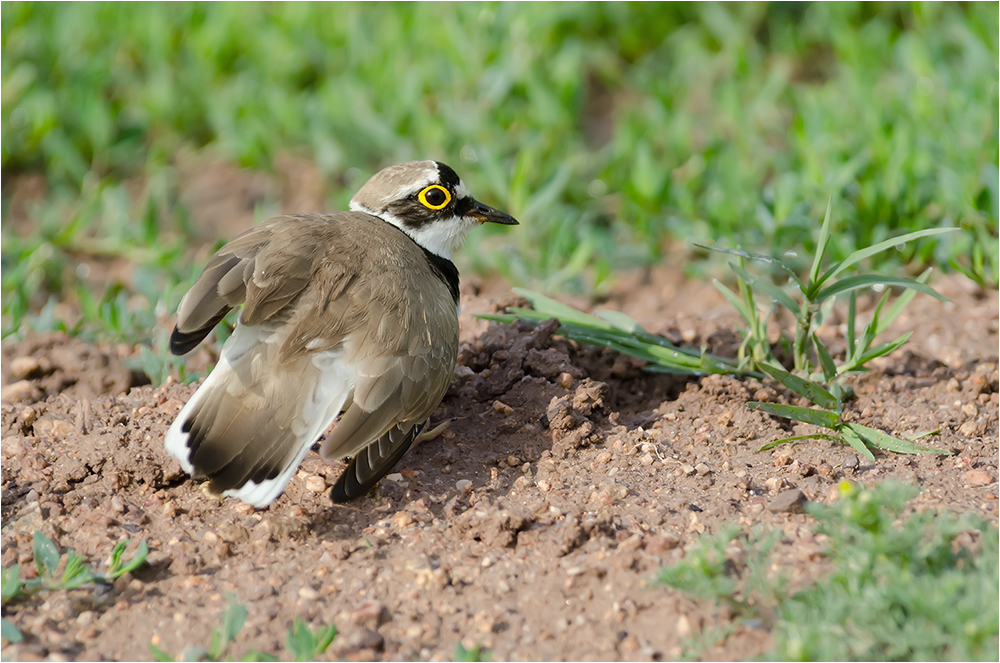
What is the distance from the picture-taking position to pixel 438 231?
468 cm

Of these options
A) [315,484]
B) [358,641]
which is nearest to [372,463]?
[315,484]

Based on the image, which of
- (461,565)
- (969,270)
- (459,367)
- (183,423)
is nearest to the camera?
(461,565)

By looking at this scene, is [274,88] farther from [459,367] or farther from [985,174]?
[985,174]

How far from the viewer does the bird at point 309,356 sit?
3.38 metres

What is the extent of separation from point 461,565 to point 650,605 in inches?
25.6

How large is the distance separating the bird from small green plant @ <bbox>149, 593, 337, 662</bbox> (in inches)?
19.5

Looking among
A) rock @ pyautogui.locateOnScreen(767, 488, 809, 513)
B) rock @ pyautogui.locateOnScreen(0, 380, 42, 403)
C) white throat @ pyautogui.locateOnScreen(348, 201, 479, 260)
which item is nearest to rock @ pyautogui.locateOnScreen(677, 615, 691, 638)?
rock @ pyautogui.locateOnScreen(767, 488, 809, 513)

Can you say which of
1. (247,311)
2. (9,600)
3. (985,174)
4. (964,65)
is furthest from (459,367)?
(964,65)

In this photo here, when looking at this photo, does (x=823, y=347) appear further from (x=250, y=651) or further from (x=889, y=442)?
(x=250, y=651)

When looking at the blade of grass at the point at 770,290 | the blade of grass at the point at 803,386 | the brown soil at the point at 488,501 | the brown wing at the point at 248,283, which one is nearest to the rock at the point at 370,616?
the brown soil at the point at 488,501

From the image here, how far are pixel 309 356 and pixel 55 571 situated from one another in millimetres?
1119

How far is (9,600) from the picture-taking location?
307cm

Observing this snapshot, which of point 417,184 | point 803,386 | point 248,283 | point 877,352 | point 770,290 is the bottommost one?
point 803,386

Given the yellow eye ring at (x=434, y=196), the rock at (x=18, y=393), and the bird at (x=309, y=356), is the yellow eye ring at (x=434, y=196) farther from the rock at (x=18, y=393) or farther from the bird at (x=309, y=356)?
the rock at (x=18, y=393)
